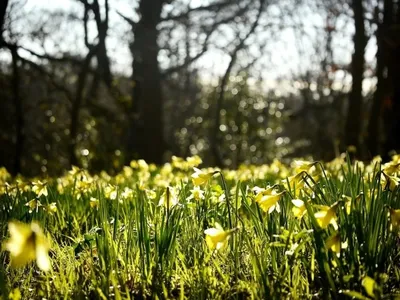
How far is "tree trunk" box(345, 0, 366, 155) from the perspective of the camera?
9.90 m

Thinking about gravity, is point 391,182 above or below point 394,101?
below

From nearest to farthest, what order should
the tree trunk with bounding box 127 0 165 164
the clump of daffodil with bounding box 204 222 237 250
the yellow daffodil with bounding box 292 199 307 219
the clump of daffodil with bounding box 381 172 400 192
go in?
1. the clump of daffodil with bounding box 204 222 237 250
2. the yellow daffodil with bounding box 292 199 307 219
3. the clump of daffodil with bounding box 381 172 400 192
4. the tree trunk with bounding box 127 0 165 164

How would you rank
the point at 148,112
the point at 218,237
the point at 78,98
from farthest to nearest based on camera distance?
the point at 148,112, the point at 78,98, the point at 218,237

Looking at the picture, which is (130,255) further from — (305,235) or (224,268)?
(305,235)

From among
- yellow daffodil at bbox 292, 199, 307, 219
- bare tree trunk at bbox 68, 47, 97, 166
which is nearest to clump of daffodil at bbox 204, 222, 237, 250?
yellow daffodil at bbox 292, 199, 307, 219

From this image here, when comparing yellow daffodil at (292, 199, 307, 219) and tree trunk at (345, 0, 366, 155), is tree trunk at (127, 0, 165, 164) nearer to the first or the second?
tree trunk at (345, 0, 366, 155)

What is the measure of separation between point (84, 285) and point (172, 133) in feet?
73.3

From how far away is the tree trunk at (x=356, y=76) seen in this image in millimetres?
9898

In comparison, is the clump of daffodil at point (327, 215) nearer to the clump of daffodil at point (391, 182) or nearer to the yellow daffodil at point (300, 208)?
the yellow daffodil at point (300, 208)

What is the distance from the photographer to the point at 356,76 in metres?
9.95

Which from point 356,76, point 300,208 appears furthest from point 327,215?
point 356,76

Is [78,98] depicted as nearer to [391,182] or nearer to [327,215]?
[391,182]

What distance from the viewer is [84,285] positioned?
5.94ft

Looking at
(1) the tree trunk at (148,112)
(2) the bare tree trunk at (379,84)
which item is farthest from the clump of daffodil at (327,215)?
(1) the tree trunk at (148,112)
